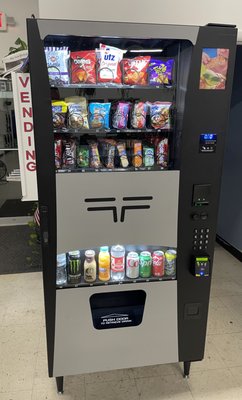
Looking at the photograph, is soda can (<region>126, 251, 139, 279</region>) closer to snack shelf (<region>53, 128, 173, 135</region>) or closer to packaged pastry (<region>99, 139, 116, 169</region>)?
packaged pastry (<region>99, 139, 116, 169</region>)

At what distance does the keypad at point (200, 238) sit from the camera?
164 centimetres

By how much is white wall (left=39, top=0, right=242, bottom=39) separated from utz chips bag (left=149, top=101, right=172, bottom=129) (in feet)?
2.61

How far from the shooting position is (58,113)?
148 cm

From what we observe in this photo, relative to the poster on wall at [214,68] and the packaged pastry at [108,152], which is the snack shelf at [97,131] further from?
the poster on wall at [214,68]

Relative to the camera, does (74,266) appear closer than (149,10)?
Yes

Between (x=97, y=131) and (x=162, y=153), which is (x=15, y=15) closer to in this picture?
(x=97, y=131)

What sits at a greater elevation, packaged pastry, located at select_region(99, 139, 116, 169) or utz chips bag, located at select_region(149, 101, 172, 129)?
utz chips bag, located at select_region(149, 101, 172, 129)

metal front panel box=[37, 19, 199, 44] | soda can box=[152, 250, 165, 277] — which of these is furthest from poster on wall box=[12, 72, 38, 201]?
soda can box=[152, 250, 165, 277]

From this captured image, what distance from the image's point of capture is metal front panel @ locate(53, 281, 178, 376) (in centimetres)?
165

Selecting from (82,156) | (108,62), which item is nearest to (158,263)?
(82,156)

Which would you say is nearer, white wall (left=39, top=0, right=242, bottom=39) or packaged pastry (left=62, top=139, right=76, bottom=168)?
packaged pastry (left=62, top=139, right=76, bottom=168)

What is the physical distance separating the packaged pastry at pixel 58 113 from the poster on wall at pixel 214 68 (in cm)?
66

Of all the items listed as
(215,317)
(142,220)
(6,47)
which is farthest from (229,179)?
(6,47)

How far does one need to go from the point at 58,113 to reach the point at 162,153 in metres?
0.57
